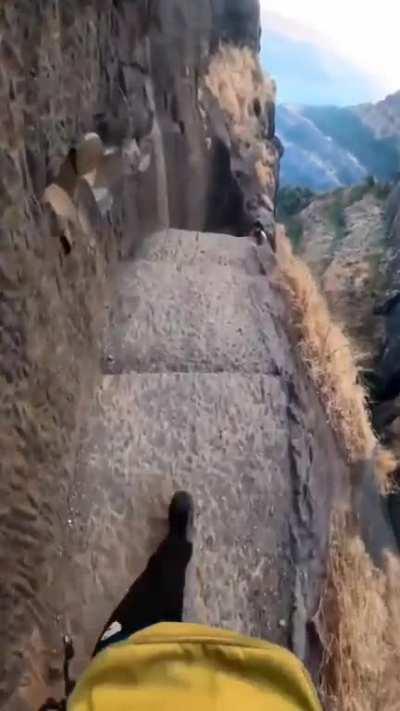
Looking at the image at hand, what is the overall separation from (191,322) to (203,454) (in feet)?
0.89

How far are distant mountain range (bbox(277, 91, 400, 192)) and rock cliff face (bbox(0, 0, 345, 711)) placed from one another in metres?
2.70

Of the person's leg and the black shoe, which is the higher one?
the black shoe

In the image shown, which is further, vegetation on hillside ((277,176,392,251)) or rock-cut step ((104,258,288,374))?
vegetation on hillside ((277,176,392,251))

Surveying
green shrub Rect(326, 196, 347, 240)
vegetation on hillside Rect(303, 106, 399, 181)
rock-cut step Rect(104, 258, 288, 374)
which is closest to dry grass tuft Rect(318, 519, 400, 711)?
rock-cut step Rect(104, 258, 288, 374)

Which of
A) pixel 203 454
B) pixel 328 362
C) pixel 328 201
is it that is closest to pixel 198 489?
pixel 203 454

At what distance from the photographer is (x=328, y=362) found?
1.83 meters

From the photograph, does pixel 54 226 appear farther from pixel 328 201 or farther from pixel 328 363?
pixel 328 201

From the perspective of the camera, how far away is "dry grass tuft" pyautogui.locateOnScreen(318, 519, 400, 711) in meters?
1.51

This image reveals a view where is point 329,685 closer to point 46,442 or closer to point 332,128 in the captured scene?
point 46,442

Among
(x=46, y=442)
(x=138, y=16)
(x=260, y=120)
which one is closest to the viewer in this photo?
(x=46, y=442)

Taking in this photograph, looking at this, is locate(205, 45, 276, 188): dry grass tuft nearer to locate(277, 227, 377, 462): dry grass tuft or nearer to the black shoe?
locate(277, 227, 377, 462): dry grass tuft

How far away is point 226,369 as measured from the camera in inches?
60.3

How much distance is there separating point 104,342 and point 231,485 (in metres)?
0.33

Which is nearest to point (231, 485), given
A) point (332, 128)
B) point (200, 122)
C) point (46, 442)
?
point (46, 442)
